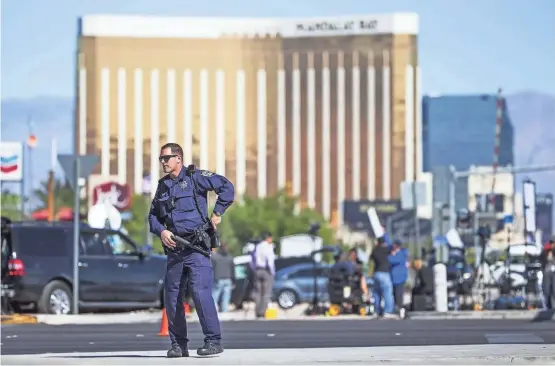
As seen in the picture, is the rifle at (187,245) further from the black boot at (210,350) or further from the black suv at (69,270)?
the black suv at (69,270)

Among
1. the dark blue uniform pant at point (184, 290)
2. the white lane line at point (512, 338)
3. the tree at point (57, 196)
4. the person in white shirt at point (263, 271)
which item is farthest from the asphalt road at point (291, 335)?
the tree at point (57, 196)

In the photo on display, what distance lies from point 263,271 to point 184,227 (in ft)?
61.9

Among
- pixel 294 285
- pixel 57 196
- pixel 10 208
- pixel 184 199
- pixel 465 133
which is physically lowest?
pixel 294 285

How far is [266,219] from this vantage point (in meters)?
129

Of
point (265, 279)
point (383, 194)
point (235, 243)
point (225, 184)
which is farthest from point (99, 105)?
point (225, 184)

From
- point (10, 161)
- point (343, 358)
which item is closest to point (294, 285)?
point (10, 161)

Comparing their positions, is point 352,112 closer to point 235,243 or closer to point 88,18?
point 88,18

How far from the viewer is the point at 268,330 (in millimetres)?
22625

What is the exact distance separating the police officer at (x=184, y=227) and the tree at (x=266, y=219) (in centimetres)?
10810

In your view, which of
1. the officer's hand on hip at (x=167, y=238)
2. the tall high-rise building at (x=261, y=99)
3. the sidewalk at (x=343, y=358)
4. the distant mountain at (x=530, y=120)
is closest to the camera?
the sidewalk at (x=343, y=358)

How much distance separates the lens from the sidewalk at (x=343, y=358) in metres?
12.3

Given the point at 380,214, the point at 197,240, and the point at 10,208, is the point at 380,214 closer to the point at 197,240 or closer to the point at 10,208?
the point at 10,208

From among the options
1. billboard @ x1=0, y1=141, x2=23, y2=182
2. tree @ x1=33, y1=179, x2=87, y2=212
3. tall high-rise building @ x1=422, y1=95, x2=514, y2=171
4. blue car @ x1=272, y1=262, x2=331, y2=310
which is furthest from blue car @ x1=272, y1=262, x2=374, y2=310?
tall high-rise building @ x1=422, y1=95, x2=514, y2=171

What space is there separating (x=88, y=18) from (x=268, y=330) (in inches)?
5861
